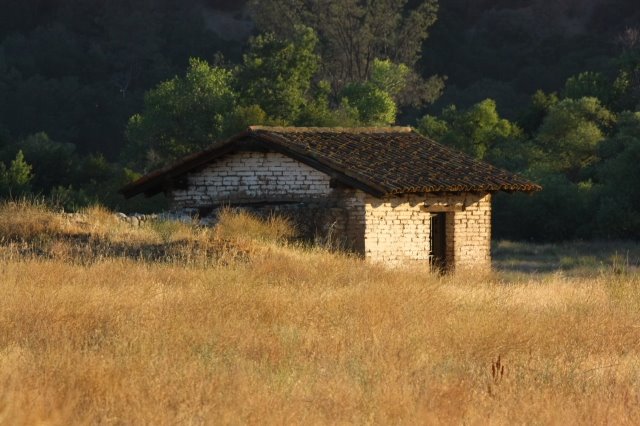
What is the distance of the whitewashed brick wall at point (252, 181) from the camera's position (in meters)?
26.7

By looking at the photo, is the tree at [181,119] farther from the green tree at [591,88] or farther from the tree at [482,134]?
the green tree at [591,88]

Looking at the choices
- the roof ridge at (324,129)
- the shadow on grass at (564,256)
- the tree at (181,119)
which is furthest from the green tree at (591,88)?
the roof ridge at (324,129)

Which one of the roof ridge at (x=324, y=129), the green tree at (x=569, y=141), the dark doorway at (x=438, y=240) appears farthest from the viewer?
the green tree at (x=569, y=141)

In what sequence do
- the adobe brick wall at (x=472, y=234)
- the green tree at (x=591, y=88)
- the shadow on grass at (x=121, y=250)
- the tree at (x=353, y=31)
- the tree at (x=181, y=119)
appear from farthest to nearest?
the tree at (x=353, y=31), the green tree at (x=591, y=88), the tree at (x=181, y=119), the adobe brick wall at (x=472, y=234), the shadow on grass at (x=121, y=250)

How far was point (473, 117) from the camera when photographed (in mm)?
53750

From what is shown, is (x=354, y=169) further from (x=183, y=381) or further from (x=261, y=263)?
(x=183, y=381)

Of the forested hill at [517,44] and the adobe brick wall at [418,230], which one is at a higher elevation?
the forested hill at [517,44]

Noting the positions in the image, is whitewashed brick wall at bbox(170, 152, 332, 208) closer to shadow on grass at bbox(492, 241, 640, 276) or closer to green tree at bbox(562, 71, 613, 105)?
shadow on grass at bbox(492, 241, 640, 276)

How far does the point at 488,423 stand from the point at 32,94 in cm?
6357

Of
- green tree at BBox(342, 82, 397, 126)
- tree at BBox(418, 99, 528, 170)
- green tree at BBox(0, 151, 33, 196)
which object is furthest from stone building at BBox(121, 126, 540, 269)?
green tree at BBox(342, 82, 397, 126)

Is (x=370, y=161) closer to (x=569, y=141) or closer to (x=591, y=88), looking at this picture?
(x=569, y=141)

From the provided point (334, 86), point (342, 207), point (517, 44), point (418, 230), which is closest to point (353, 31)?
point (334, 86)

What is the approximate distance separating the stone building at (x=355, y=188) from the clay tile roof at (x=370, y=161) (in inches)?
1.1

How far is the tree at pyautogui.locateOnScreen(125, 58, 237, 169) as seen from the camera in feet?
158
